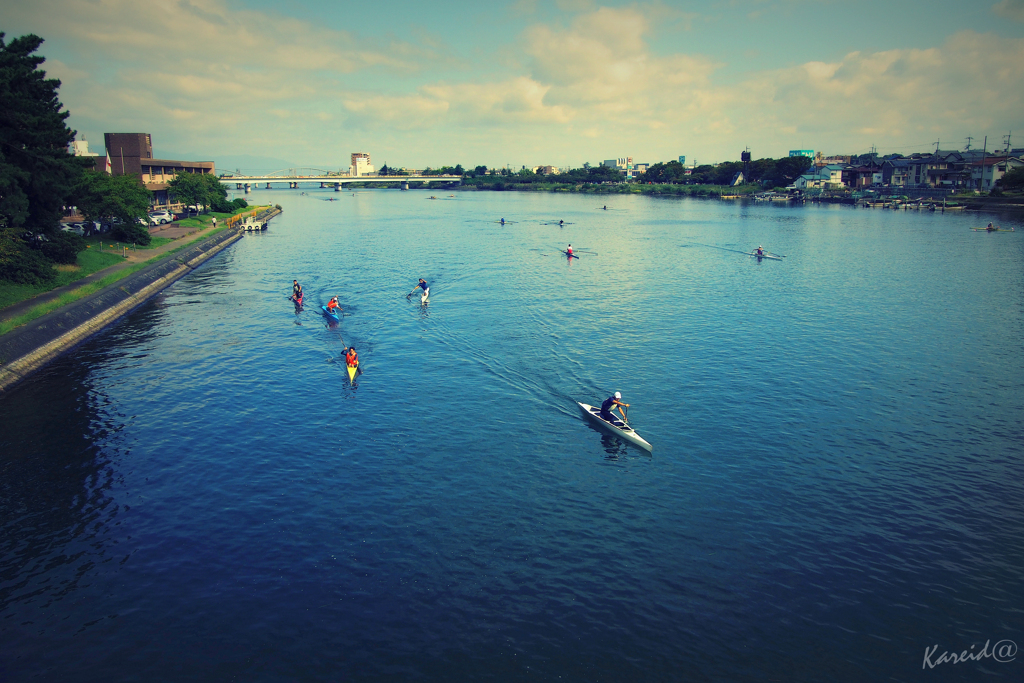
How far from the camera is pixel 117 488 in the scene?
24.9 m

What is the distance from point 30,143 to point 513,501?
5603cm

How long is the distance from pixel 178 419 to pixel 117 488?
6.84 meters

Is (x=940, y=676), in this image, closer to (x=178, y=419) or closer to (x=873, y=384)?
(x=873, y=384)

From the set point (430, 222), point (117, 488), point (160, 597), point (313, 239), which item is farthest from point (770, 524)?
point (430, 222)

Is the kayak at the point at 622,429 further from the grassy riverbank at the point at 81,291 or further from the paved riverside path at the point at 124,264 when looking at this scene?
the paved riverside path at the point at 124,264

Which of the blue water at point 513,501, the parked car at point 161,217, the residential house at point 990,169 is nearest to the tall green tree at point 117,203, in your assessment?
the parked car at point 161,217

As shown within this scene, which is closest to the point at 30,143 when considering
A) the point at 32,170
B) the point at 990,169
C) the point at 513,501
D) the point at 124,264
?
the point at 32,170

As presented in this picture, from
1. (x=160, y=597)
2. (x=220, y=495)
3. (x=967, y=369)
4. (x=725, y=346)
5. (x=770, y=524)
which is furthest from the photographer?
(x=725, y=346)

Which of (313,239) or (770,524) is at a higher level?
(313,239)

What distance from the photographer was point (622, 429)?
2891cm

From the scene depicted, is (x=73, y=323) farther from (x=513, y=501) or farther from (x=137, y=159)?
(x=137, y=159)

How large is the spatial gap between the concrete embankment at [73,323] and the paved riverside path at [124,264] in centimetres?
207

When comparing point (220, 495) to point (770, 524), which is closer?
point (770, 524)

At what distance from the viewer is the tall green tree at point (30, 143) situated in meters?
48.2
